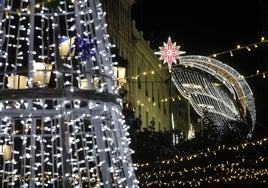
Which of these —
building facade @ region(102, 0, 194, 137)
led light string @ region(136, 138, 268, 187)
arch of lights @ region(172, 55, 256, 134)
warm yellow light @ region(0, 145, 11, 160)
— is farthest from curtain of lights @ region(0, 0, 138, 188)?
building facade @ region(102, 0, 194, 137)

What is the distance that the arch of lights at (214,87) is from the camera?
2656 centimetres

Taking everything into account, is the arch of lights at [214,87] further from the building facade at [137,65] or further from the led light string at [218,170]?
the building facade at [137,65]

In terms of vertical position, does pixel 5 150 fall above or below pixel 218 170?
above

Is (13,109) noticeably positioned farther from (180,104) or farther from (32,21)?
(180,104)

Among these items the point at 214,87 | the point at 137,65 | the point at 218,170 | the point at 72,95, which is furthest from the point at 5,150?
the point at 137,65

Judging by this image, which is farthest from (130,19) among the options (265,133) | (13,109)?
(13,109)

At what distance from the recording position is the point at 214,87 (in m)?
26.9

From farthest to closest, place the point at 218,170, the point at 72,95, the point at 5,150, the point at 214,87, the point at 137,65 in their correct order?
the point at 137,65
the point at 218,170
the point at 214,87
the point at 5,150
the point at 72,95

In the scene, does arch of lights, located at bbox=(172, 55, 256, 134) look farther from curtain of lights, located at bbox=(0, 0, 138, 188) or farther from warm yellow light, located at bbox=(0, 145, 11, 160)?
curtain of lights, located at bbox=(0, 0, 138, 188)

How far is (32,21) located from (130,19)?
35013 millimetres

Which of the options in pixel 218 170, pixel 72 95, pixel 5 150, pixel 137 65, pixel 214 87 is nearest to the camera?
pixel 72 95

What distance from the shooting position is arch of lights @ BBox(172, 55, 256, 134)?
2656cm

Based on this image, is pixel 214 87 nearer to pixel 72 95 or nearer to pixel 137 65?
pixel 137 65

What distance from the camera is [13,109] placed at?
8.73m
